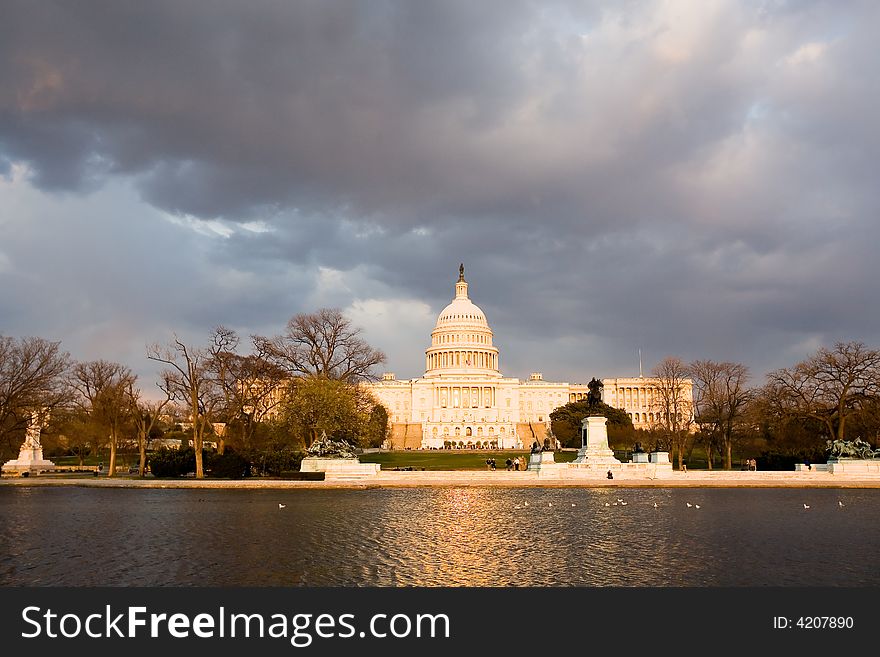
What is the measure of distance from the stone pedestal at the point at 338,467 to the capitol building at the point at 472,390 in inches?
4575

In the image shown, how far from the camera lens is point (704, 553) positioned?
1862cm

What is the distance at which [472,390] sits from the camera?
571 feet

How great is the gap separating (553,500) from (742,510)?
7.90 meters

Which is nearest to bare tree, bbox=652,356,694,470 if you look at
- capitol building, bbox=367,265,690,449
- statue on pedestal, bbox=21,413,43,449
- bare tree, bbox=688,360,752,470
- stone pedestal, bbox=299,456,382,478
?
bare tree, bbox=688,360,752,470

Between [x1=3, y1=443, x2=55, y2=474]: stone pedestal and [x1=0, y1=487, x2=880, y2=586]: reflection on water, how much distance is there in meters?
24.0

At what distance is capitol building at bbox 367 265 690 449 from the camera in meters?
168

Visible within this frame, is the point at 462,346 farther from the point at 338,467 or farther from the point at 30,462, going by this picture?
the point at 338,467

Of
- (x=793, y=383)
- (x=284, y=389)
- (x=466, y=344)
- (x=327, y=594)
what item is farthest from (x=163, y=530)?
(x=466, y=344)

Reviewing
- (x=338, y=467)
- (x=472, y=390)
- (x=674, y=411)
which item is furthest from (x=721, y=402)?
(x=472, y=390)

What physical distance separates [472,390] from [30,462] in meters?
124

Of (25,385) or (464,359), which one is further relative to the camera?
(464,359)

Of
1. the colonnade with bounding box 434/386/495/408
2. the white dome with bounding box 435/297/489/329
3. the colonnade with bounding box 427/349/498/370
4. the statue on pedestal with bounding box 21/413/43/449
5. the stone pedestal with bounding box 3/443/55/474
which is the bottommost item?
the stone pedestal with bounding box 3/443/55/474

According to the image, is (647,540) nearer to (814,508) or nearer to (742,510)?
(742,510)

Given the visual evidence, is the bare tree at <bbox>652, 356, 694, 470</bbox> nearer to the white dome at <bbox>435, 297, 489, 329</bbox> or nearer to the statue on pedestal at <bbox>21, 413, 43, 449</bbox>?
the statue on pedestal at <bbox>21, 413, 43, 449</bbox>
